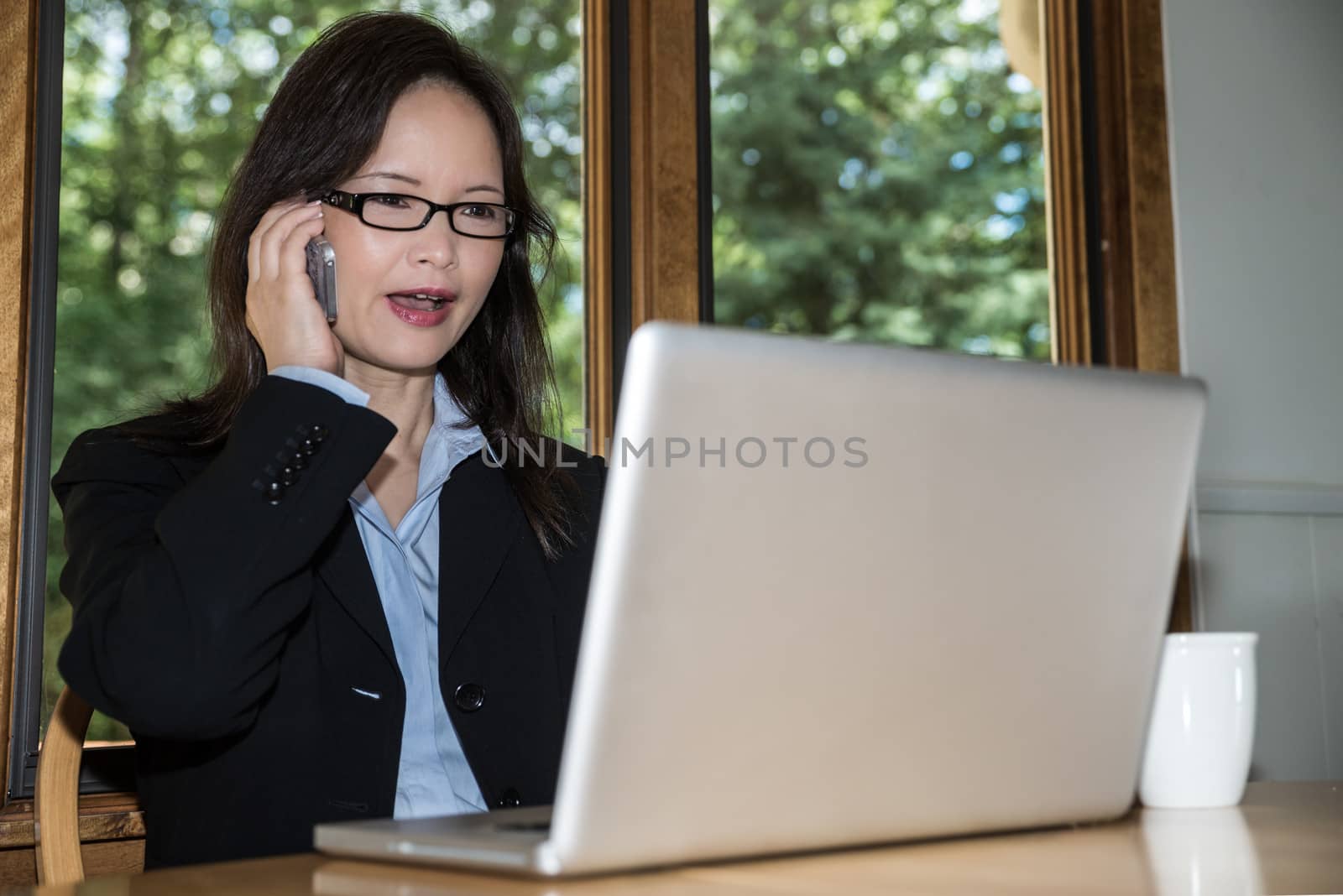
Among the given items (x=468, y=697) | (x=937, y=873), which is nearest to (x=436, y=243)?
(x=468, y=697)

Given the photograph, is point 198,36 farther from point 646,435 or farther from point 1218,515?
point 646,435

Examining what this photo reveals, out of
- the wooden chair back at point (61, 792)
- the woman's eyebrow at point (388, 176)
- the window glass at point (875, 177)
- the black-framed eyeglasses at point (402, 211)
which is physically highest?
the window glass at point (875, 177)

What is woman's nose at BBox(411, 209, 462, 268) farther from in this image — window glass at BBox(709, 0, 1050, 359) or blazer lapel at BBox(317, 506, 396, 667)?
window glass at BBox(709, 0, 1050, 359)

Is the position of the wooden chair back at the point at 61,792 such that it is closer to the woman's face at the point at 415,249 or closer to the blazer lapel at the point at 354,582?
the blazer lapel at the point at 354,582

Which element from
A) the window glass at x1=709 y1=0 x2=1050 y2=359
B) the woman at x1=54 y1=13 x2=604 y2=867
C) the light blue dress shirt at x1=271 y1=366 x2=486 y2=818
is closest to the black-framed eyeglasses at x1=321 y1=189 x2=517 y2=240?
the woman at x1=54 y1=13 x2=604 y2=867

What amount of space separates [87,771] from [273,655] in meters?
0.75

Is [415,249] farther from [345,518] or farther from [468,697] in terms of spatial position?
[468,697]

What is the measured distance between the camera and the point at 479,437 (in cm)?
142

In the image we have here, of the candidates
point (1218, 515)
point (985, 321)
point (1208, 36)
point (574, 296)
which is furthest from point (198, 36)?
point (985, 321)

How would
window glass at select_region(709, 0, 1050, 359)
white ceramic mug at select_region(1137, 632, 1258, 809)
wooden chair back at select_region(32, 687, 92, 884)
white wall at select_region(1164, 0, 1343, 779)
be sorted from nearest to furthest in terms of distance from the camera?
white ceramic mug at select_region(1137, 632, 1258, 809) → wooden chair back at select_region(32, 687, 92, 884) → white wall at select_region(1164, 0, 1343, 779) → window glass at select_region(709, 0, 1050, 359)

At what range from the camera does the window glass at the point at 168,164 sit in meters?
1.72

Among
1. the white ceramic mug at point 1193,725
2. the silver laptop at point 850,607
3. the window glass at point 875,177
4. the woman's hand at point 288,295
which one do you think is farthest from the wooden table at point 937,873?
the window glass at point 875,177

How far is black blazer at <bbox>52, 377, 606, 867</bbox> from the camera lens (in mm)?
976

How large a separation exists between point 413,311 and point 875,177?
6.36 m
